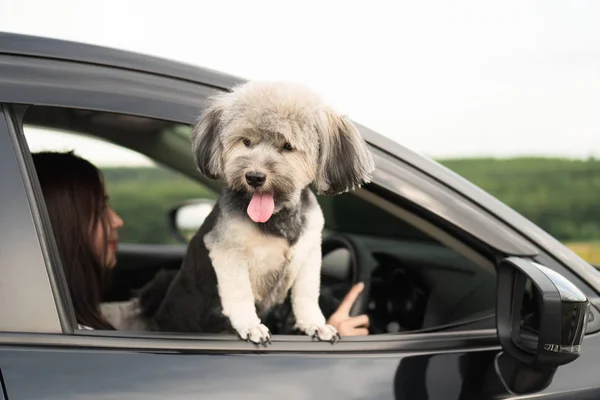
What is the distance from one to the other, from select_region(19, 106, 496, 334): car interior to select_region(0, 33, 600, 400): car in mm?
10

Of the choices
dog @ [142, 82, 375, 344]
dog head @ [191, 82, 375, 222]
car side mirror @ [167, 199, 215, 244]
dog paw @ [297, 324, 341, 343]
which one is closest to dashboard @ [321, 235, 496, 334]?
dog paw @ [297, 324, 341, 343]

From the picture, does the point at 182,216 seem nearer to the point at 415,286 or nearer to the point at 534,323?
the point at 415,286

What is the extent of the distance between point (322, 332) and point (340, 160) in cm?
45

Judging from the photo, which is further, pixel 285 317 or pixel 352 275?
pixel 352 275

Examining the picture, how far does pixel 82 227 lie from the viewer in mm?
2482

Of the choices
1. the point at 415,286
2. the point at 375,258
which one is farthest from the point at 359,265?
the point at 415,286

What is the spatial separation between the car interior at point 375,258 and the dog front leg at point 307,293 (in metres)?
0.24

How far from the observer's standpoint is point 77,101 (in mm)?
1800

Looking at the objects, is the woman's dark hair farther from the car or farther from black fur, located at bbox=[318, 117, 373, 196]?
black fur, located at bbox=[318, 117, 373, 196]

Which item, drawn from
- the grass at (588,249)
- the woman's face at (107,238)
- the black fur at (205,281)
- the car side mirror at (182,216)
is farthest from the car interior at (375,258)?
the grass at (588,249)

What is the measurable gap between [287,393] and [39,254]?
2.16 ft

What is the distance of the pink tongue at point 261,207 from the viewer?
71.7 inches

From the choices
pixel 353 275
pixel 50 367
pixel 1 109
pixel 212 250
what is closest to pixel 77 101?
pixel 1 109

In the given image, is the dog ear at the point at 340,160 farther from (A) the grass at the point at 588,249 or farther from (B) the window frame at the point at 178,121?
(A) the grass at the point at 588,249
